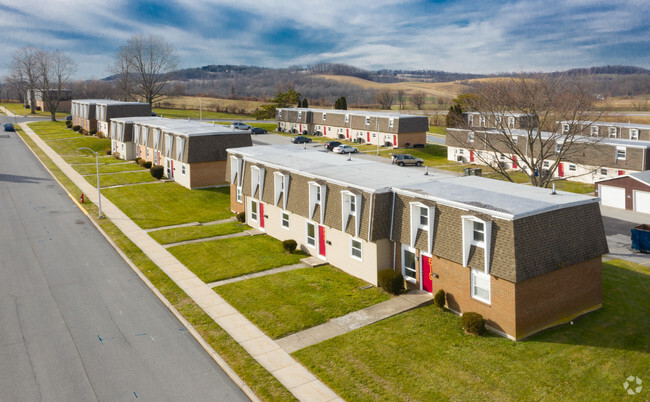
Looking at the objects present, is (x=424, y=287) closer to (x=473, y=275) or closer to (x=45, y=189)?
(x=473, y=275)

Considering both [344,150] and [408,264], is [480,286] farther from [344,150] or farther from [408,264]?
[344,150]

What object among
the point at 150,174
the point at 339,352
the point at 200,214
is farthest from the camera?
the point at 150,174

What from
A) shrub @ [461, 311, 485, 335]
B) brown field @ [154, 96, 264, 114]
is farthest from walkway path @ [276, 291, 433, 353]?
brown field @ [154, 96, 264, 114]

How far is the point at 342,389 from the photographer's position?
16.7 meters

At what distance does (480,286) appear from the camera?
21172 mm

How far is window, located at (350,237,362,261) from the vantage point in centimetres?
2688

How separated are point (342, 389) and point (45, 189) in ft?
149

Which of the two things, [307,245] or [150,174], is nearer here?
[307,245]

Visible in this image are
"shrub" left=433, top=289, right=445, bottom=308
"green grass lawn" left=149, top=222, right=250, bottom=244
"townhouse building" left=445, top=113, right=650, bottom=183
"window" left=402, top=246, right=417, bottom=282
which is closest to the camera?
"shrub" left=433, top=289, right=445, bottom=308

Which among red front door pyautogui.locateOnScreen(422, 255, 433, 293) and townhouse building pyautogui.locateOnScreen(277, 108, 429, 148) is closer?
red front door pyautogui.locateOnScreen(422, 255, 433, 293)

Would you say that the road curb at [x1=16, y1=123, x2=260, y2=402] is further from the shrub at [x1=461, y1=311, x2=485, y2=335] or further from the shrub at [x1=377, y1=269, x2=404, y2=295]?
the shrub at [x1=461, y1=311, x2=485, y2=335]

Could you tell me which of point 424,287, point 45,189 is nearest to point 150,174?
point 45,189

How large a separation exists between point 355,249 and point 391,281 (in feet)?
11.9

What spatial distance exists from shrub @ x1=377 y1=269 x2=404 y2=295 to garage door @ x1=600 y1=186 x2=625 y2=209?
28889 mm
